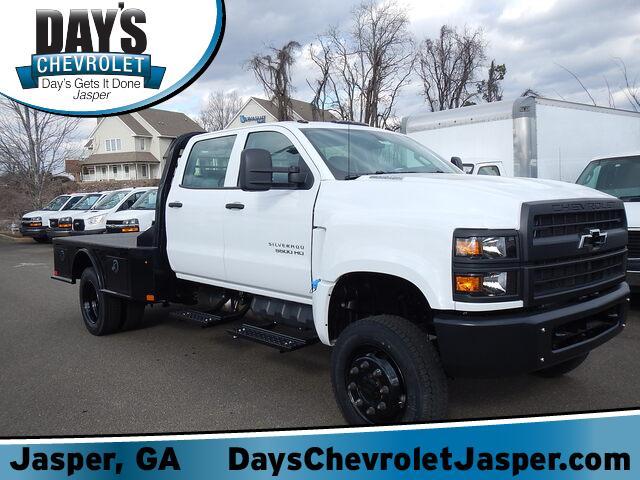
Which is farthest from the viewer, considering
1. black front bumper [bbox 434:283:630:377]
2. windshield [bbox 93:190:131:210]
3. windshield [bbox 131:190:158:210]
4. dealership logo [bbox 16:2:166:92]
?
windshield [bbox 93:190:131:210]

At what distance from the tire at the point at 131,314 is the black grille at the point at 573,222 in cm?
477

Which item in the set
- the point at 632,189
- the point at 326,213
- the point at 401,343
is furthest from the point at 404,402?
the point at 632,189

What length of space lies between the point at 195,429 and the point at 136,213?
11623 mm

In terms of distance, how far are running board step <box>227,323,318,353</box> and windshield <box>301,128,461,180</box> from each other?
1299 millimetres

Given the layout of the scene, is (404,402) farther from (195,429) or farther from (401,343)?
(195,429)

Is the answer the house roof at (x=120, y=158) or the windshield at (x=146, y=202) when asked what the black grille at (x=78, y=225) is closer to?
the windshield at (x=146, y=202)

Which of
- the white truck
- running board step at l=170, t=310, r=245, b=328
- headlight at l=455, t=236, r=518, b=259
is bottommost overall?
running board step at l=170, t=310, r=245, b=328

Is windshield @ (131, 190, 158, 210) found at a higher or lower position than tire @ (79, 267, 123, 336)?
higher

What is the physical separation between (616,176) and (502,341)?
6.04 metres

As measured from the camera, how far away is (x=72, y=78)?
9.68 meters

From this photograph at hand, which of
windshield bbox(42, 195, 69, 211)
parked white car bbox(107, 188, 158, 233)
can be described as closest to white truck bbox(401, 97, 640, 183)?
parked white car bbox(107, 188, 158, 233)

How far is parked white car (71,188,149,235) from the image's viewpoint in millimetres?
16531

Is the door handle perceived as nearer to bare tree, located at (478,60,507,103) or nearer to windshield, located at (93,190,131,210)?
windshield, located at (93,190,131,210)

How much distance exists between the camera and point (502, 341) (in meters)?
3.28
